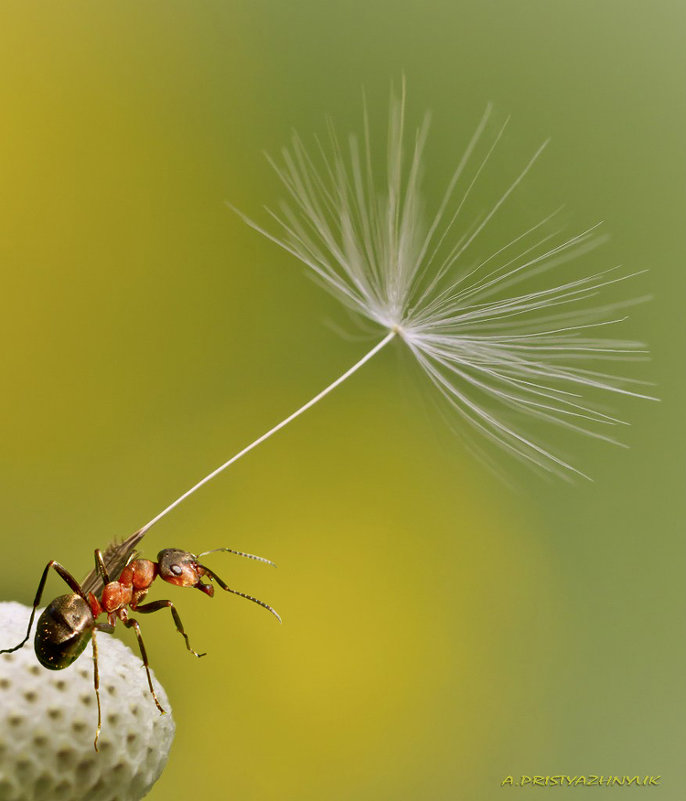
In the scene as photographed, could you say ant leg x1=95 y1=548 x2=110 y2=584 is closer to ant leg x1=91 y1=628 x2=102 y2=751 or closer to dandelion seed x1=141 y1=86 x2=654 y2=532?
ant leg x1=91 y1=628 x2=102 y2=751

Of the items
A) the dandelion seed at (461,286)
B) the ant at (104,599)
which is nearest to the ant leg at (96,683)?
the ant at (104,599)

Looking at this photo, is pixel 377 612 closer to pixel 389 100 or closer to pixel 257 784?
pixel 257 784

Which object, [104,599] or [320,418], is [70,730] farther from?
[320,418]

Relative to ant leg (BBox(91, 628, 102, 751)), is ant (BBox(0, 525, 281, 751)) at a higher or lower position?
higher

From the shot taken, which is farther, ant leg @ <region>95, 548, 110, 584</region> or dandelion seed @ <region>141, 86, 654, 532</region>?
dandelion seed @ <region>141, 86, 654, 532</region>

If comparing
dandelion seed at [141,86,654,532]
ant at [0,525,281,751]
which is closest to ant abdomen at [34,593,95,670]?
ant at [0,525,281,751]

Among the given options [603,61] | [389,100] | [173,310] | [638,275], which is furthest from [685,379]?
[173,310]
